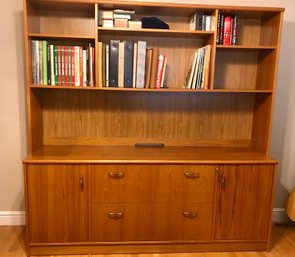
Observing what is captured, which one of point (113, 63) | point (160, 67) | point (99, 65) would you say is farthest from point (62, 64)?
point (160, 67)

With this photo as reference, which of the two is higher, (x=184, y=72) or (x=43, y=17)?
(x=43, y=17)

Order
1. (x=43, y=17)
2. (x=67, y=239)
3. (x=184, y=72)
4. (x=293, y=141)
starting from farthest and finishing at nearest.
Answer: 1. (x=293, y=141)
2. (x=184, y=72)
3. (x=43, y=17)
4. (x=67, y=239)

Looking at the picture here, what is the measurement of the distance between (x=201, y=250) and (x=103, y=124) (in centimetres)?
129

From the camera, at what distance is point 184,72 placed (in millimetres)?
2383

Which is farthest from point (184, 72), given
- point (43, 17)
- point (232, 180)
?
point (43, 17)

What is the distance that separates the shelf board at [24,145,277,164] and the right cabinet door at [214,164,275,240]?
10cm

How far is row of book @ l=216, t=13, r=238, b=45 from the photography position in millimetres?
2135

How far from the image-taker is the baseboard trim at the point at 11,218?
252 cm

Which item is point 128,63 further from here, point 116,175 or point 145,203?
point 145,203

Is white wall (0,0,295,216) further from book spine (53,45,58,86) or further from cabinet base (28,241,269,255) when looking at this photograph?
cabinet base (28,241,269,255)

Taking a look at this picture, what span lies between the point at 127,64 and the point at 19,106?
1.02 m

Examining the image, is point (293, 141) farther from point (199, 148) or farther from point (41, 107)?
point (41, 107)

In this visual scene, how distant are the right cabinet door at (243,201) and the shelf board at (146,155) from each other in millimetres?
95

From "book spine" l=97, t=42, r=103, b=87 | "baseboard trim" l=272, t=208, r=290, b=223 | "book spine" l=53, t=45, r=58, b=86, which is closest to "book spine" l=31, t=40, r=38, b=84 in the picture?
"book spine" l=53, t=45, r=58, b=86
